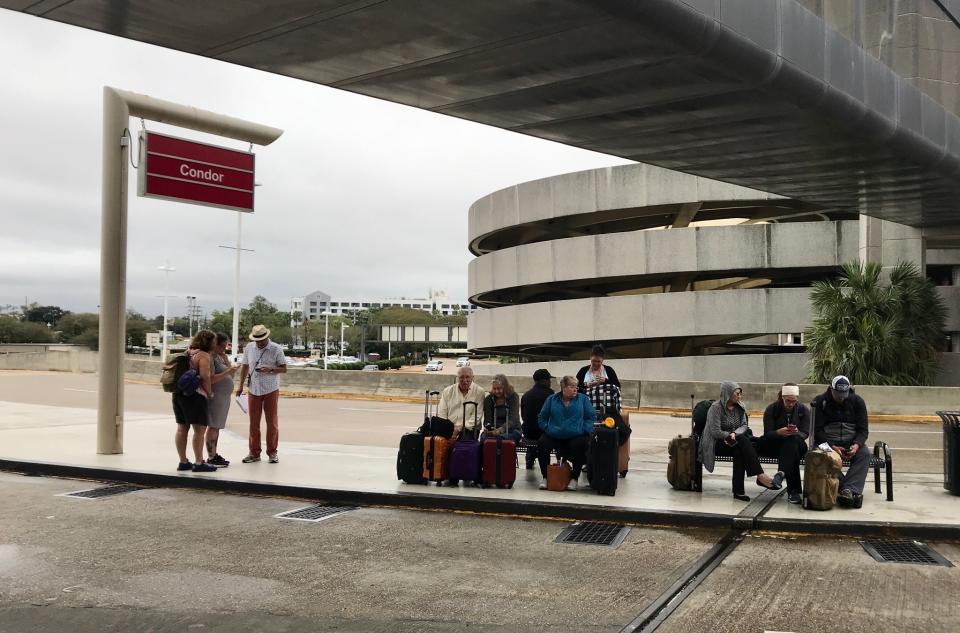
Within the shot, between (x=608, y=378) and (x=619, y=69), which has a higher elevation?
(x=619, y=69)

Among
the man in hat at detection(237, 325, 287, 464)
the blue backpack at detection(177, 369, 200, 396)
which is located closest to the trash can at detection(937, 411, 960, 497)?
the man in hat at detection(237, 325, 287, 464)

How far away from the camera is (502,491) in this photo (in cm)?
1002

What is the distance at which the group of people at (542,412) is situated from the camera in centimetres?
1030

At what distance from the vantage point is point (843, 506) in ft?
30.0

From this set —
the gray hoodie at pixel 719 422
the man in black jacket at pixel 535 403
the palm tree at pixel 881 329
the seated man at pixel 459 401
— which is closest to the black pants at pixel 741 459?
the gray hoodie at pixel 719 422

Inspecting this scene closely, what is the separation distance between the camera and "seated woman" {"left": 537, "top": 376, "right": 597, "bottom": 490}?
10242 millimetres

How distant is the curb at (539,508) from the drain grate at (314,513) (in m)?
0.28

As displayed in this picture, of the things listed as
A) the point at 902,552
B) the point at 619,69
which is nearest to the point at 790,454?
the point at 902,552

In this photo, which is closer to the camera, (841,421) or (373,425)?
(841,421)

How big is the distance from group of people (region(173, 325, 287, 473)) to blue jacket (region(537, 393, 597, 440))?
3.79 meters

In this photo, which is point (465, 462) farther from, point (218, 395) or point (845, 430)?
point (845, 430)

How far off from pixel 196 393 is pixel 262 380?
123 centimetres

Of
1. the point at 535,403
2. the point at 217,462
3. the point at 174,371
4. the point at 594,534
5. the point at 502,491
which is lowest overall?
the point at 594,534

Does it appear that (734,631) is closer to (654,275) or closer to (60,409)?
(60,409)
